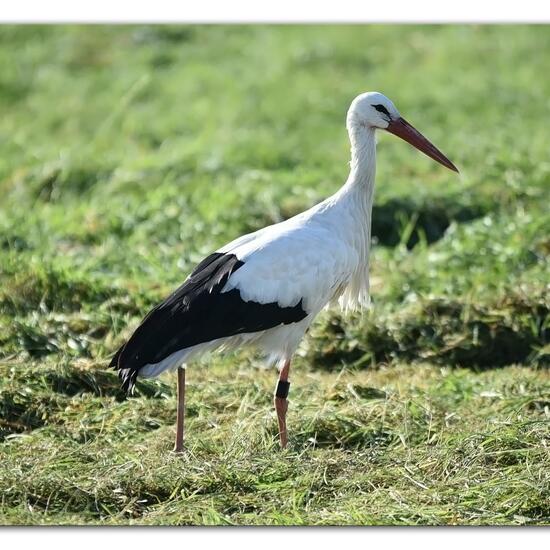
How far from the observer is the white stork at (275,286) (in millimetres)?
5625

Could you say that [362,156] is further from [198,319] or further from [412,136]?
[198,319]

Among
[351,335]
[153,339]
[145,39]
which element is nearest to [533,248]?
[351,335]

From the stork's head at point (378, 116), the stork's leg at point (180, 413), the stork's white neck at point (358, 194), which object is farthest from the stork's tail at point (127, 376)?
the stork's head at point (378, 116)

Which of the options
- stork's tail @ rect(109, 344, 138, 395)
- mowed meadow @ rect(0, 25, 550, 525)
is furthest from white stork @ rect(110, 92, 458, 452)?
mowed meadow @ rect(0, 25, 550, 525)

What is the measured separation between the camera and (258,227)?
846cm

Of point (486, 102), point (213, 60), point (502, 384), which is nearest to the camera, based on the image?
point (502, 384)

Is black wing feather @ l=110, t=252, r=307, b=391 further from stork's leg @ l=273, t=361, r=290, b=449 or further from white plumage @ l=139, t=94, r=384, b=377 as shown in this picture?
stork's leg @ l=273, t=361, r=290, b=449

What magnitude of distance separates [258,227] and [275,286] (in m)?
2.65

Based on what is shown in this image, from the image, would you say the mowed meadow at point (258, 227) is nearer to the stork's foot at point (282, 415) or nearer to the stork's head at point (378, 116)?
the stork's foot at point (282, 415)

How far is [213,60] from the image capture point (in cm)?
1187

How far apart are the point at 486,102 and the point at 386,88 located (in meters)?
0.84

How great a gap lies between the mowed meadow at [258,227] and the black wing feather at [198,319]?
1.40 ft

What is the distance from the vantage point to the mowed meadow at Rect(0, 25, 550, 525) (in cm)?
524
